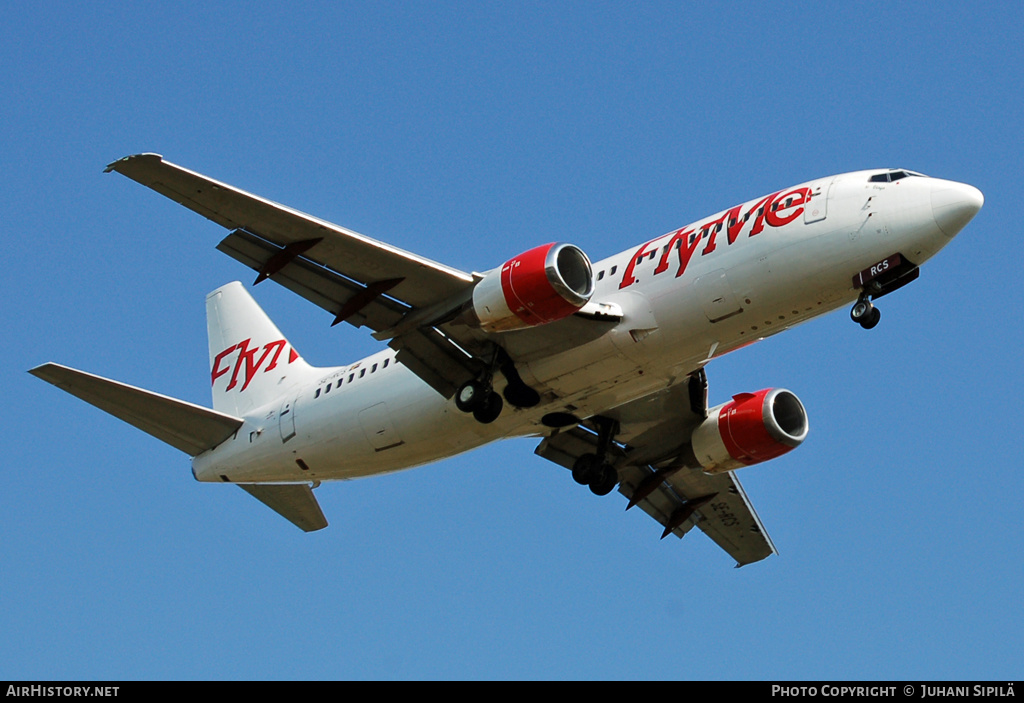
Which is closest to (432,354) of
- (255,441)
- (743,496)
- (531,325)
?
(531,325)

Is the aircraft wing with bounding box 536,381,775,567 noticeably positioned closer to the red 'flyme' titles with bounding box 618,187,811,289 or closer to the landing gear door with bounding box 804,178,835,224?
the red 'flyme' titles with bounding box 618,187,811,289

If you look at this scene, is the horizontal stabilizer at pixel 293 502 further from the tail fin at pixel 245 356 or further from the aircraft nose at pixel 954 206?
the aircraft nose at pixel 954 206

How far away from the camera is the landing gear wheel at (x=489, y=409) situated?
29.0m

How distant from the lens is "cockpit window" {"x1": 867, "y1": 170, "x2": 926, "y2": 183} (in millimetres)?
26750

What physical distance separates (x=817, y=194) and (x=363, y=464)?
42.9 feet

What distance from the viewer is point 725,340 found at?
27.6 metres

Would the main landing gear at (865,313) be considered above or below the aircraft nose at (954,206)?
below

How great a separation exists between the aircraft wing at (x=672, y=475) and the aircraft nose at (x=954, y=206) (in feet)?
30.3

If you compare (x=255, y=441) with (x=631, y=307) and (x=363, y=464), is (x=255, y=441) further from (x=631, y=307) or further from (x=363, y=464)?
(x=631, y=307)

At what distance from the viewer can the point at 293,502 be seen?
35219mm

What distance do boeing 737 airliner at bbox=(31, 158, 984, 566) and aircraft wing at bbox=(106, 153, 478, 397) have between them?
0.04 meters

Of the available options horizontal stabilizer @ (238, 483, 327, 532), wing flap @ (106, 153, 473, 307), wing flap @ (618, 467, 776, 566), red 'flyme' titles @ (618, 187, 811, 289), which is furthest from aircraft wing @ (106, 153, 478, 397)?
wing flap @ (618, 467, 776, 566)

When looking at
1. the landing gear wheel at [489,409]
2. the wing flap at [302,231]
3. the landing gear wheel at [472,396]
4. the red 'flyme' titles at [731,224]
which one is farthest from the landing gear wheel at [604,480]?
Answer: the wing flap at [302,231]
